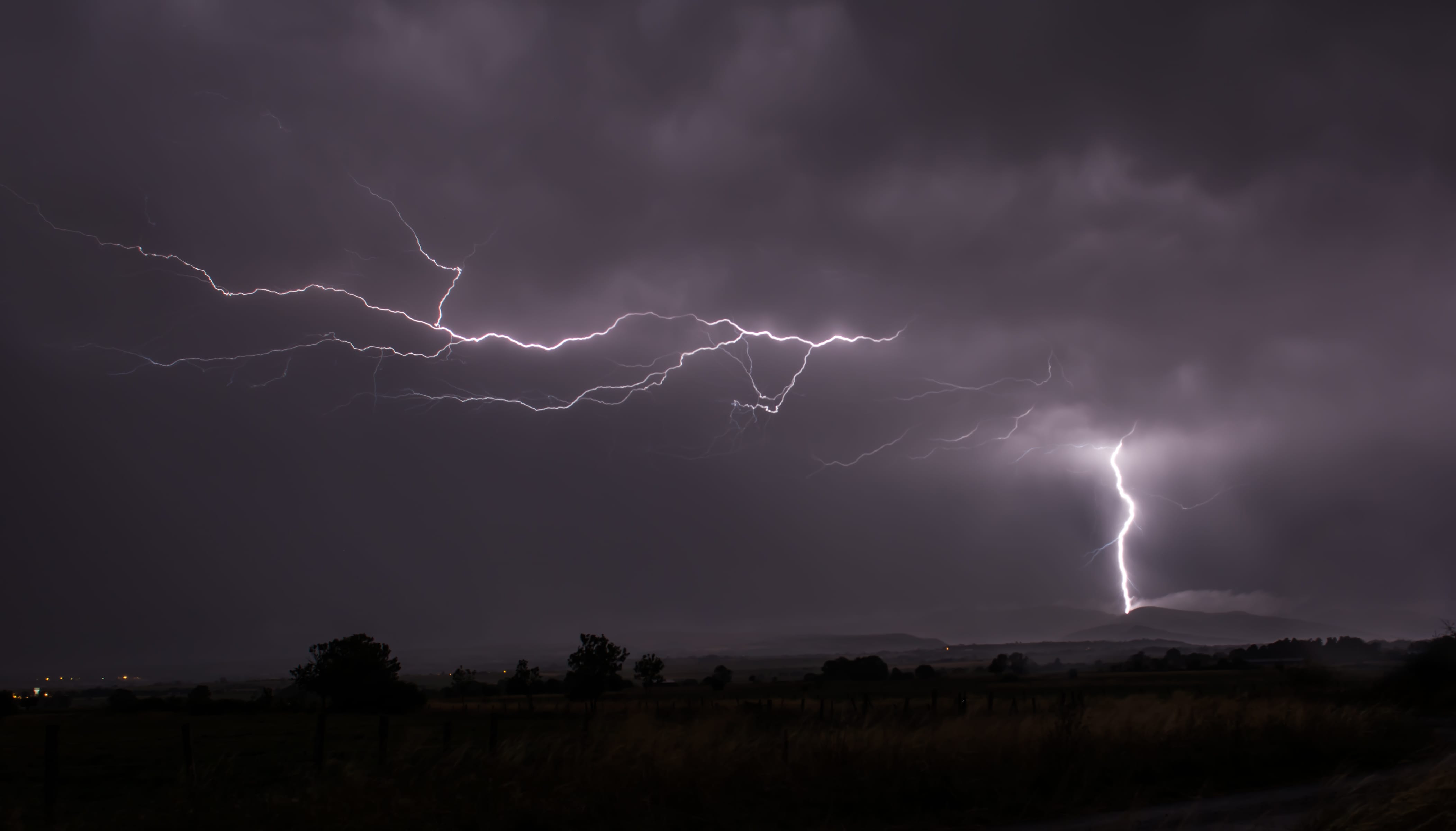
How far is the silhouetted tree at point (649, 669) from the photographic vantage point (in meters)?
61.7

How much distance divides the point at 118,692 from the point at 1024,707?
75.3 meters

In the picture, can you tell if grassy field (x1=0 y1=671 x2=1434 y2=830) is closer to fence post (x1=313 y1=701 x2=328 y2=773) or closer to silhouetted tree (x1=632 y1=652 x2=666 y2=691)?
fence post (x1=313 y1=701 x2=328 y2=773)

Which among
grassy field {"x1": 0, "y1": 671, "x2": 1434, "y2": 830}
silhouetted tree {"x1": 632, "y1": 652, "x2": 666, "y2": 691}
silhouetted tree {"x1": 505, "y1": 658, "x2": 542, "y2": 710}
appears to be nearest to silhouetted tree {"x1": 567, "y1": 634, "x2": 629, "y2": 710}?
silhouetted tree {"x1": 505, "y1": 658, "x2": 542, "y2": 710}

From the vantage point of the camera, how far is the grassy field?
8867 millimetres

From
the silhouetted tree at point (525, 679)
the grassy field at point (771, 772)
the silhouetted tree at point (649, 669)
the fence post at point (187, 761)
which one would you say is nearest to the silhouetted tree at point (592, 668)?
the silhouetted tree at point (525, 679)

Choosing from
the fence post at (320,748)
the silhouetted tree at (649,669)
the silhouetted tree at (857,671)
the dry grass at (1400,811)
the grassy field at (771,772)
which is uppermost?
the dry grass at (1400,811)

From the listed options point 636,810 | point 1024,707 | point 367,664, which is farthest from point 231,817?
point 367,664

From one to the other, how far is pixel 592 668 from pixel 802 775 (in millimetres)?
41039

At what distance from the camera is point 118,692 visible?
68250mm

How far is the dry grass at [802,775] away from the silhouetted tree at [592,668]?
118 feet

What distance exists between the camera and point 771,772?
10562 millimetres

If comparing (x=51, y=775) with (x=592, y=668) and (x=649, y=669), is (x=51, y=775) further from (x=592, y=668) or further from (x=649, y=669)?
(x=649, y=669)

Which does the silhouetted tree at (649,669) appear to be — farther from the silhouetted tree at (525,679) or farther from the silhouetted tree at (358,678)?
the silhouetted tree at (358,678)

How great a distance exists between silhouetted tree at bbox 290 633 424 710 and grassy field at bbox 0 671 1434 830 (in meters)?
22.9
